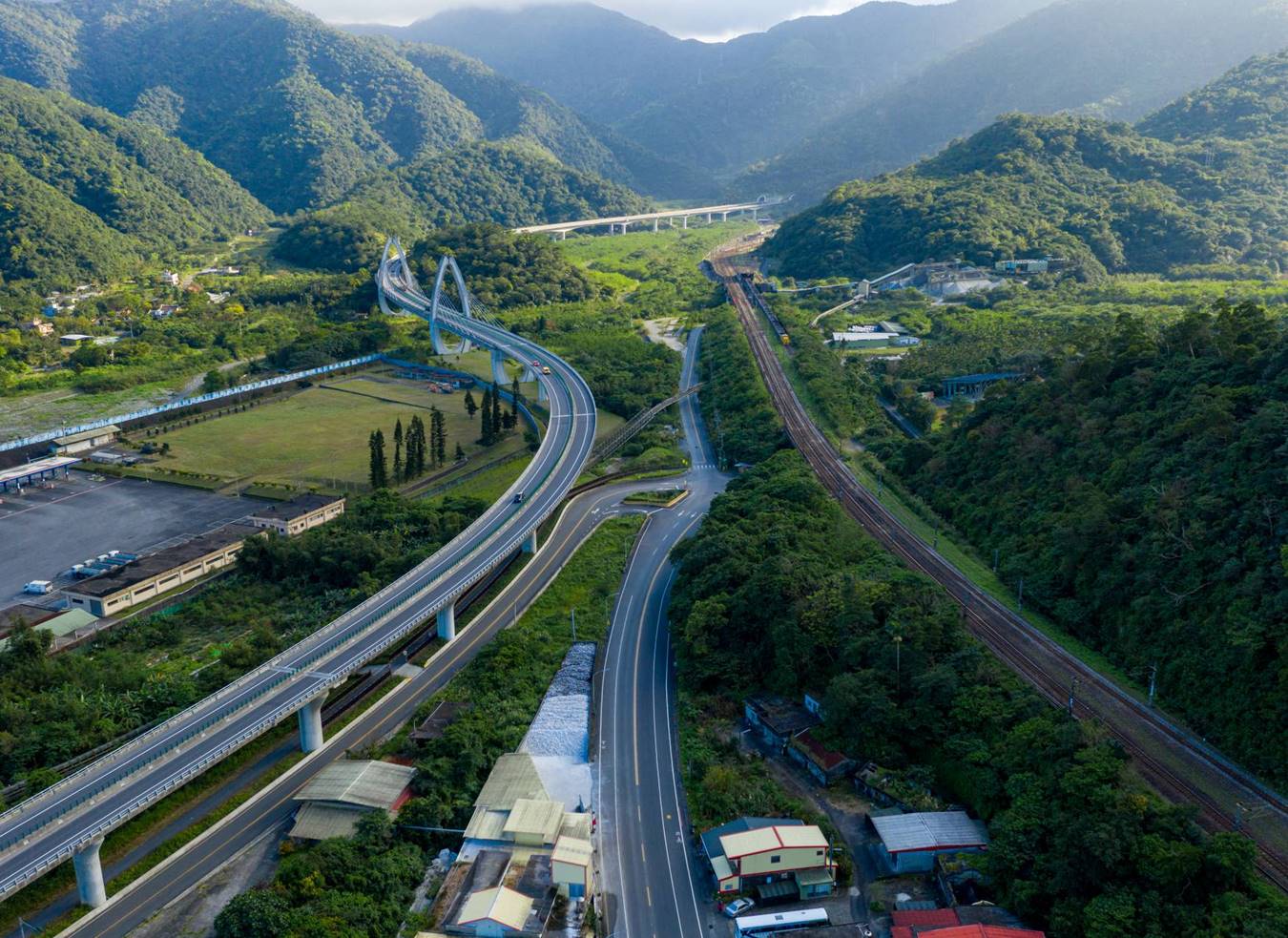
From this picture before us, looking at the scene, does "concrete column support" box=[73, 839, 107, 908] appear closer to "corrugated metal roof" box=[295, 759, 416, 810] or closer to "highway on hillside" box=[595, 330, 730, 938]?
"corrugated metal roof" box=[295, 759, 416, 810]

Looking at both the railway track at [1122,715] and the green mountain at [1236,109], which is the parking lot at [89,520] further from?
the green mountain at [1236,109]

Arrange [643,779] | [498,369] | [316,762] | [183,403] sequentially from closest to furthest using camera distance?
[643,779] < [316,762] < [183,403] < [498,369]

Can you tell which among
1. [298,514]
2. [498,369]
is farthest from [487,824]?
[498,369]

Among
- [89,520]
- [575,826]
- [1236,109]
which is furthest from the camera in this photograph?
[1236,109]

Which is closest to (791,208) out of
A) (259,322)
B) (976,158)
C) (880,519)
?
(976,158)

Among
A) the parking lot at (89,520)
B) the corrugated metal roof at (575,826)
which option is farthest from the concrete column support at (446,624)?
the parking lot at (89,520)

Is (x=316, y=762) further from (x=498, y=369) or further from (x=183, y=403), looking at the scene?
(x=498, y=369)
